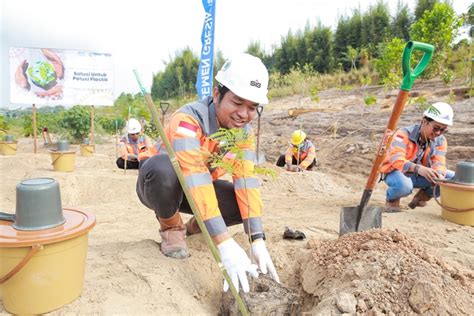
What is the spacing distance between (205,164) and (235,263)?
Answer: 593mm

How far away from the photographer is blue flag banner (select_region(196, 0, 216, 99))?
20.8ft

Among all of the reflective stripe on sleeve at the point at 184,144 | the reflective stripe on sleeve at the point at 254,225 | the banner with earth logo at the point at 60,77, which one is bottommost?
the reflective stripe on sleeve at the point at 254,225

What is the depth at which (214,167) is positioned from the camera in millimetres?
2020

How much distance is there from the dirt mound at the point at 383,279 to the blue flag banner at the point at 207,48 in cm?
498

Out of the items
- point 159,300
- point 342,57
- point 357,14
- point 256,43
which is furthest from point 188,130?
point 256,43

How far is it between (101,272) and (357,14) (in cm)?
2704

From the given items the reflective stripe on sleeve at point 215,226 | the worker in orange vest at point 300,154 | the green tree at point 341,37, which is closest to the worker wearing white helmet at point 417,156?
the reflective stripe on sleeve at point 215,226

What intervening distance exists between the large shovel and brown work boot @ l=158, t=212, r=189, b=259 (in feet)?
3.97

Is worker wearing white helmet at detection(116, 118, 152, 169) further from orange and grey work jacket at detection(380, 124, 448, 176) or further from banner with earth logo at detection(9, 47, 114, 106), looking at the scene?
orange and grey work jacket at detection(380, 124, 448, 176)

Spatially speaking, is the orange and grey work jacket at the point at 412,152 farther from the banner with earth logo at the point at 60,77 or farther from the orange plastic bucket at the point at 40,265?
the banner with earth logo at the point at 60,77

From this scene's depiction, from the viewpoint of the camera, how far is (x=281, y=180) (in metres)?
6.20

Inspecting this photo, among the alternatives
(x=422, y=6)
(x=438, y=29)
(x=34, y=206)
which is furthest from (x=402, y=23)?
(x=34, y=206)

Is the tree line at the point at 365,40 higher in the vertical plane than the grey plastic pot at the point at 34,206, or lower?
higher

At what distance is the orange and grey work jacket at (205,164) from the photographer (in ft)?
5.96
